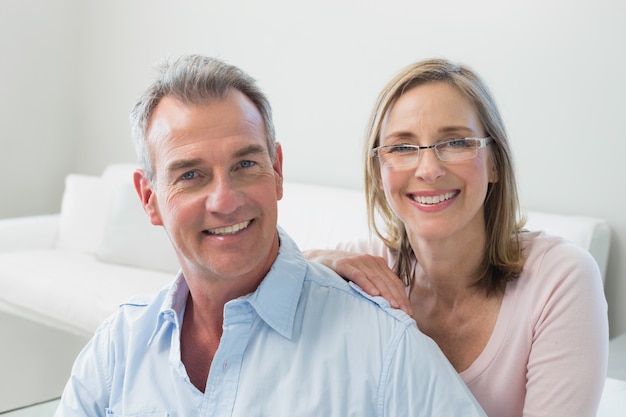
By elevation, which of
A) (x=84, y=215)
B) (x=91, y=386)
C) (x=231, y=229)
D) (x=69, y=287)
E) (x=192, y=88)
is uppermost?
(x=192, y=88)

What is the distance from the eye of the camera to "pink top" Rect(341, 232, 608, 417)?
4.55ft

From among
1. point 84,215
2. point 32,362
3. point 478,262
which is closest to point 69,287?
point 84,215

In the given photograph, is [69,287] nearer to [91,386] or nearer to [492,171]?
[91,386]

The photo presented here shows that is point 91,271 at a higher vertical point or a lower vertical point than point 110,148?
lower

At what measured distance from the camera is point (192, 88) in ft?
4.15

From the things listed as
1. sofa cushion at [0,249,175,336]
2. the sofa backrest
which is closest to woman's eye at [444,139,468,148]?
the sofa backrest

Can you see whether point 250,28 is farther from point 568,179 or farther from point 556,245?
point 556,245

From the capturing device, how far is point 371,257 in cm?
151

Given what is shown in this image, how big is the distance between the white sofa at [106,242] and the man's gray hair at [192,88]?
1.60 m

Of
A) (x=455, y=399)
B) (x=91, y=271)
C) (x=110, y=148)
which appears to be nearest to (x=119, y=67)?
(x=110, y=148)

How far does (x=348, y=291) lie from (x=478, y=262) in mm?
408

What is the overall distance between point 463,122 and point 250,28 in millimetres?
2665

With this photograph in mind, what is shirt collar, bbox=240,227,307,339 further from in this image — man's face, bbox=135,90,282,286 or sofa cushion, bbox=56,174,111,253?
sofa cushion, bbox=56,174,111,253

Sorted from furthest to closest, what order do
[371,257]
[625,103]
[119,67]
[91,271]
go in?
1. [119,67]
2. [91,271]
3. [625,103]
4. [371,257]
